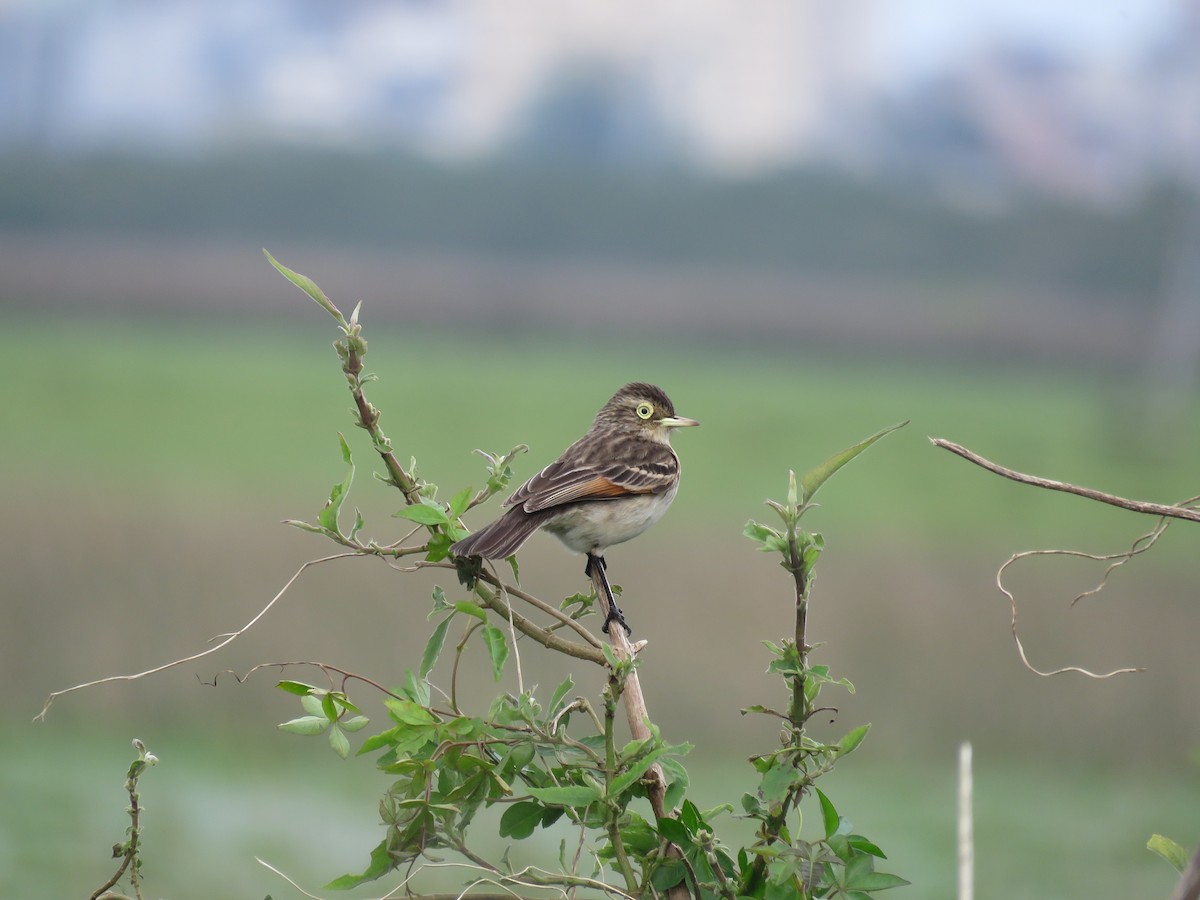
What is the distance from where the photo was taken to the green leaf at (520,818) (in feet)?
6.52

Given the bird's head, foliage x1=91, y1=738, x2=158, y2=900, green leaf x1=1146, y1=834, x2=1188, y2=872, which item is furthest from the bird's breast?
green leaf x1=1146, y1=834, x2=1188, y2=872

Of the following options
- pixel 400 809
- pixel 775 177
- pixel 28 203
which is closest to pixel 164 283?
pixel 28 203

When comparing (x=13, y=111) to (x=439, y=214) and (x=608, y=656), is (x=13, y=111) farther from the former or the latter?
(x=608, y=656)

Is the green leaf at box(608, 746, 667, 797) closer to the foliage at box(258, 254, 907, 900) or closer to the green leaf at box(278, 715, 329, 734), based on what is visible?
the foliage at box(258, 254, 907, 900)

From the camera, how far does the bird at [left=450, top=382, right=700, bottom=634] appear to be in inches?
153

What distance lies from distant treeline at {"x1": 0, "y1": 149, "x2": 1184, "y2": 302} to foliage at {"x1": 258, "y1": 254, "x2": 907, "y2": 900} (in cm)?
4329

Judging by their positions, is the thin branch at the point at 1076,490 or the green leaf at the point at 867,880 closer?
the thin branch at the point at 1076,490

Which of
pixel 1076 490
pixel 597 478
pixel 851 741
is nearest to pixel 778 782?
pixel 851 741

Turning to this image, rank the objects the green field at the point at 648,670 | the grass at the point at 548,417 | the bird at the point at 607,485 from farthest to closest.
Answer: the grass at the point at 548,417 → the green field at the point at 648,670 → the bird at the point at 607,485

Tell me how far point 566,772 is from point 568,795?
0.54ft

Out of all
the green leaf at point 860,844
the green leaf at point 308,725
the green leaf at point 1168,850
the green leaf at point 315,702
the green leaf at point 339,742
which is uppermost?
the green leaf at point 315,702

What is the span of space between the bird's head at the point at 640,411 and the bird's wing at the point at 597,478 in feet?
0.39

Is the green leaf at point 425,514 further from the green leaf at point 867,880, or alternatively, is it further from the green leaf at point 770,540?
the green leaf at point 867,880

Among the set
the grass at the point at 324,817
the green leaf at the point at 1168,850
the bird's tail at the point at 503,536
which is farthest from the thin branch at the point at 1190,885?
the grass at the point at 324,817
